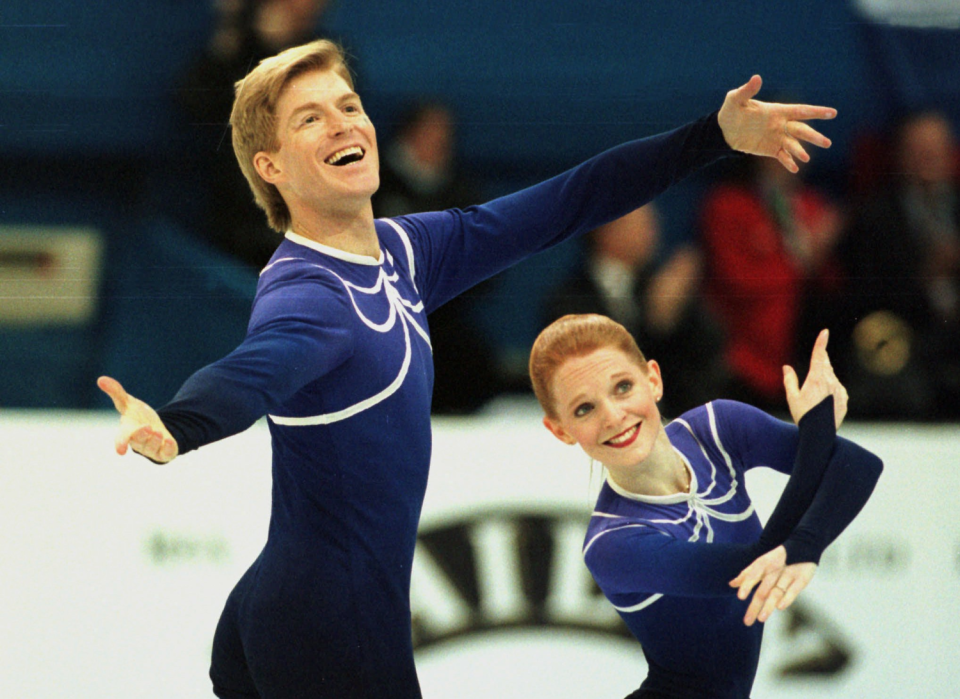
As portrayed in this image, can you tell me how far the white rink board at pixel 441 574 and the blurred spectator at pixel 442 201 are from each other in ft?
0.43

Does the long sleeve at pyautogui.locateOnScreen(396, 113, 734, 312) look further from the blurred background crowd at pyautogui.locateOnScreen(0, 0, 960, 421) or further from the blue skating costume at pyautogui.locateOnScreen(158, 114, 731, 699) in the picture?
the blurred background crowd at pyautogui.locateOnScreen(0, 0, 960, 421)

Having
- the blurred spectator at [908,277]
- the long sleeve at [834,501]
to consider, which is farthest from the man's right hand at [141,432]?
the blurred spectator at [908,277]

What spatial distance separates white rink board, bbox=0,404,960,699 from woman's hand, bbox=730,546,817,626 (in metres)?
0.73

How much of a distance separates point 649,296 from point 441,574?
859 millimetres

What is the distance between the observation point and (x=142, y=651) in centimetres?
314

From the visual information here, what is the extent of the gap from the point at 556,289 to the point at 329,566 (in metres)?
0.92

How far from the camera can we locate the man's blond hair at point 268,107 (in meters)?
2.49

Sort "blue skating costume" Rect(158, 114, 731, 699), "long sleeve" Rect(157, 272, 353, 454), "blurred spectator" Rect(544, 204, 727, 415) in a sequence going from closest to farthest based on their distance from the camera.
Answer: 1. "long sleeve" Rect(157, 272, 353, 454)
2. "blue skating costume" Rect(158, 114, 731, 699)
3. "blurred spectator" Rect(544, 204, 727, 415)

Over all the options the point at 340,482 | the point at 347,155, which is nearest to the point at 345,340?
the point at 340,482

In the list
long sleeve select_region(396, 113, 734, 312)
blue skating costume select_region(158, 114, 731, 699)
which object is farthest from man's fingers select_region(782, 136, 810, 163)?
blue skating costume select_region(158, 114, 731, 699)

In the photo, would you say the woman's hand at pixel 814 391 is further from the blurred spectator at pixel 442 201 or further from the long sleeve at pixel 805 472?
the blurred spectator at pixel 442 201

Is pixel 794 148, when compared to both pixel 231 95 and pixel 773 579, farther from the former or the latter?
pixel 231 95

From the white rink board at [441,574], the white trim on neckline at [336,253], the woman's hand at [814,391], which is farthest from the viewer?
the white rink board at [441,574]

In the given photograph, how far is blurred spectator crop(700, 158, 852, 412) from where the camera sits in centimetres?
292
